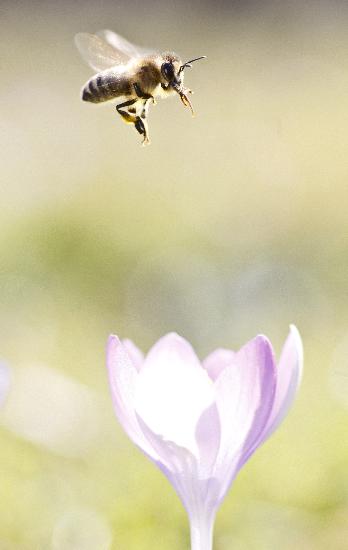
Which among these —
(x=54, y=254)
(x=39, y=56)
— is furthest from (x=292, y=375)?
(x=39, y=56)

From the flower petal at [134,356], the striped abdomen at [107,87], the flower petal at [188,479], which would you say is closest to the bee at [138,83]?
the striped abdomen at [107,87]

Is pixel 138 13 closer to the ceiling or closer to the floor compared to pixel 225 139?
closer to the ceiling

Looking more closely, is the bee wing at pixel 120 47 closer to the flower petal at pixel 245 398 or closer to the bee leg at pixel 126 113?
the bee leg at pixel 126 113

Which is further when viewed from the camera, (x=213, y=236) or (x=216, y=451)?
(x=213, y=236)

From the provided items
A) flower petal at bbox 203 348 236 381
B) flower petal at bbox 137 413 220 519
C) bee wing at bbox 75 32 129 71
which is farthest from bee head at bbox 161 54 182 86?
flower petal at bbox 137 413 220 519

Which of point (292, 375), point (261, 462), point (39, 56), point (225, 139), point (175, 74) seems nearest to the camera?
point (292, 375)

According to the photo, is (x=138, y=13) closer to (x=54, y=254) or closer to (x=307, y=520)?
(x=54, y=254)
